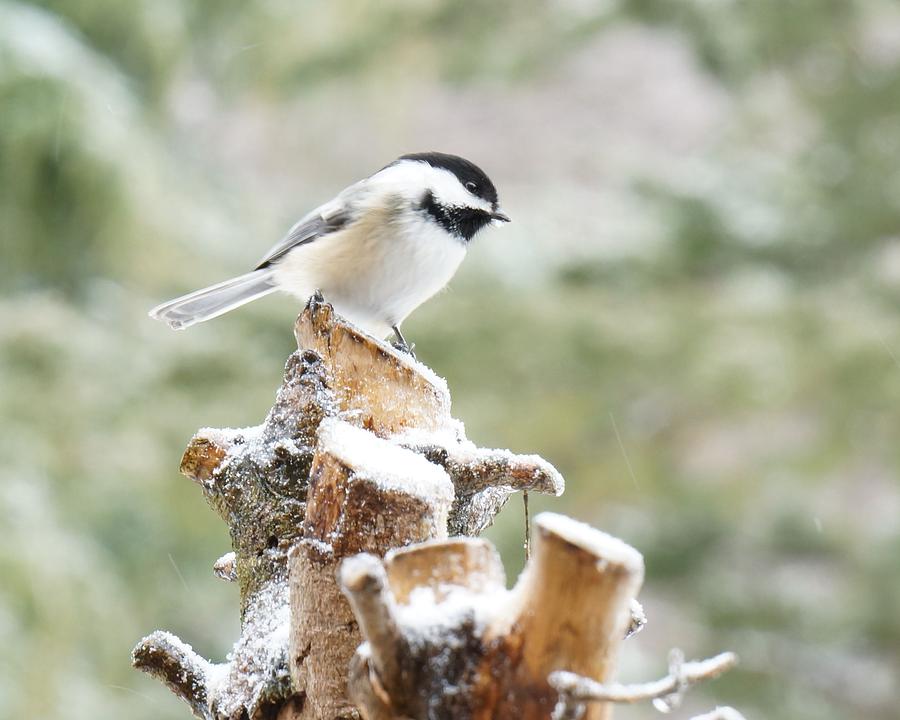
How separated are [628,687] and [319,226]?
167cm

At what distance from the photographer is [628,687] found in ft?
2.50

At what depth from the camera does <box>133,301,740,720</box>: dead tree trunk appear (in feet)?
2.63

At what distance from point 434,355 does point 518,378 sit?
0.40 metres

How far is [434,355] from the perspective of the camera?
4637 millimetres

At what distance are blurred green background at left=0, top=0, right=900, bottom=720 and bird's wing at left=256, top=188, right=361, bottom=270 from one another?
1.62 meters

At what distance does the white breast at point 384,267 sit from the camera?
209 centimetres

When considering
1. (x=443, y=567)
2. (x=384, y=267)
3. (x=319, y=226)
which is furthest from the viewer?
(x=319, y=226)

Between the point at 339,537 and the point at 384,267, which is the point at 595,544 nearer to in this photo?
the point at 339,537

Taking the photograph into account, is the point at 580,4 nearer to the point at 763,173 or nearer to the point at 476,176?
the point at 763,173

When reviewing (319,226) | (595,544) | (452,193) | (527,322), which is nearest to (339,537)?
(595,544)

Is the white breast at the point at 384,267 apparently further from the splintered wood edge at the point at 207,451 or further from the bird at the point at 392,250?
the splintered wood edge at the point at 207,451

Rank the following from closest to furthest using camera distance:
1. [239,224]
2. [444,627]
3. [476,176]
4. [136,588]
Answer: [444,627]
[476,176]
[136,588]
[239,224]

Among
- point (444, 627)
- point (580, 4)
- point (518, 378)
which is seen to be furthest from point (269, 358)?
point (444, 627)

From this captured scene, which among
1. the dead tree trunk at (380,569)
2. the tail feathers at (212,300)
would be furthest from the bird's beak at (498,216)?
the dead tree trunk at (380,569)
